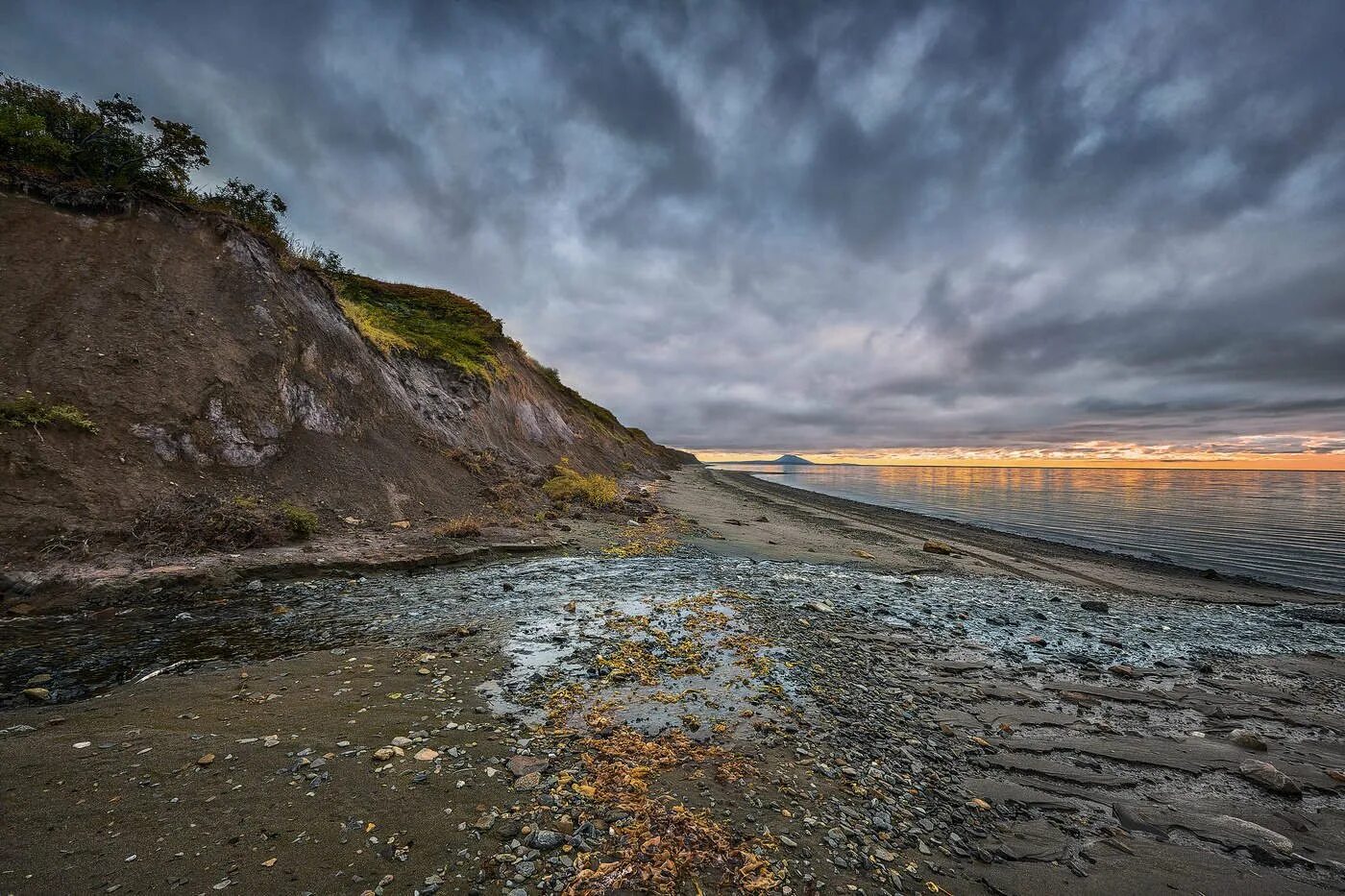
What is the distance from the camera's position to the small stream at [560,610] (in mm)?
7266

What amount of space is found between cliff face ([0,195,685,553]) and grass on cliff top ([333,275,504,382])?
4.19 meters

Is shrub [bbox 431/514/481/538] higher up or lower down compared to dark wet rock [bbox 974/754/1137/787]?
higher up

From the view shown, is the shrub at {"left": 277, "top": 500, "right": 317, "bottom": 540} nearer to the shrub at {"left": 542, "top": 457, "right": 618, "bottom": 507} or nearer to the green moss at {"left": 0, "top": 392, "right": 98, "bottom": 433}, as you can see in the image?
the green moss at {"left": 0, "top": 392, "right": 98, "bottom": 433}

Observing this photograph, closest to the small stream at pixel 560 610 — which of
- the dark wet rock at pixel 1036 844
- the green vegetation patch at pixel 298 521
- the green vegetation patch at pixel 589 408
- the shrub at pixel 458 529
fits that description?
the shrub at pixel 458 529

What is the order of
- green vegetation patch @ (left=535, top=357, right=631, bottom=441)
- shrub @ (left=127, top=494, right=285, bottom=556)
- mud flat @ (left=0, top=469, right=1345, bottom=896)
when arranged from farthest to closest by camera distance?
green vegetation patch @ (left=535, top=357, right=631, bottom=441)
shrub @ (left=127, top=494, right=285, bottom=556)
mud flat @ (left=0, top=469, right=1345, bottom=896)

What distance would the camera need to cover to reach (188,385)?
14.0 m

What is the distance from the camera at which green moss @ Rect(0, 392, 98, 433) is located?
Answer: 1089 centimetres

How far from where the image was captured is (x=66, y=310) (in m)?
13.4

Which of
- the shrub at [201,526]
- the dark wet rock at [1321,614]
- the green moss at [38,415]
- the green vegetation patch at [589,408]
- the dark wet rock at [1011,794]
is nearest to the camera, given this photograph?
the dark wet rock at [1011,794]

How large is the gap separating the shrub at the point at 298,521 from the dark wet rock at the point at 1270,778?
58.5 feet

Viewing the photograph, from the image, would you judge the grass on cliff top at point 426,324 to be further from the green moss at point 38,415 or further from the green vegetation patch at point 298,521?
the green vegetation patch at point 298,521

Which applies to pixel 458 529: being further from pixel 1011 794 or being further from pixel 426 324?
pixel 426 324

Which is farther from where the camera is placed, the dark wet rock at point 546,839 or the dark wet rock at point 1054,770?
the dark wet rock at point 1054,770

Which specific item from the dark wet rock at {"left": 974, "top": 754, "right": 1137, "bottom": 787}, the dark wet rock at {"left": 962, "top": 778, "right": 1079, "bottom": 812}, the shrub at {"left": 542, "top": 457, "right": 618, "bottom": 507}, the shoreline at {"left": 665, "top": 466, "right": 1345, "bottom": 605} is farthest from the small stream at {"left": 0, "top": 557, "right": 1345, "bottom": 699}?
the shrub at {"left": 542, "top": 457, "right": 618, "bottom": 507}
